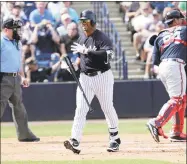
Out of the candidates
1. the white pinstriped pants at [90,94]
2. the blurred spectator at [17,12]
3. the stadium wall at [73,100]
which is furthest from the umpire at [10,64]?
the blurred spectator at [17,12]

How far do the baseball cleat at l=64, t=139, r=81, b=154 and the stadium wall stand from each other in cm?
649

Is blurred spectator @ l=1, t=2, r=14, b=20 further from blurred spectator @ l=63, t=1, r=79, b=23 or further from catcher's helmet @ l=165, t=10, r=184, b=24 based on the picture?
catcher's helmet @ l=165, t=10, r=184, b=24

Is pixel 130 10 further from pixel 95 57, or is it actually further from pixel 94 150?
pixel 95 57

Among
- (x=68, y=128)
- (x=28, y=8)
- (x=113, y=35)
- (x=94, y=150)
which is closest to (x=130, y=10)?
(x=113, y=35)

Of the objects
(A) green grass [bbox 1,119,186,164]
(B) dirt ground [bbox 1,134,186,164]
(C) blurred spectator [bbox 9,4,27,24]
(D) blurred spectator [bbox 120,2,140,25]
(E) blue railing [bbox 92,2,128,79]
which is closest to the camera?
(B) dirt ground [bbox 1,134,186,164]

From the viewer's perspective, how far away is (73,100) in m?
16.1

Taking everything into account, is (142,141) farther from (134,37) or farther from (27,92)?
(134,37)

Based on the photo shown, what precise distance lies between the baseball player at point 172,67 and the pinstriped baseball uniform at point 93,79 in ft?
3.94

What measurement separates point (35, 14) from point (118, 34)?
8.26 feet

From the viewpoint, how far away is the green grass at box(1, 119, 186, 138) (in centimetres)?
1301

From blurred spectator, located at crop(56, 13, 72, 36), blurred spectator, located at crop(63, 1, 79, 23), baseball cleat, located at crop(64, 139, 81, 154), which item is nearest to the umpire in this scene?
baseball cleat, located at crop(64, 139, 81, 154)

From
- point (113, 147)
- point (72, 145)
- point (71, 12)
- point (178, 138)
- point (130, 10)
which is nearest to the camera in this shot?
point (72, 145)

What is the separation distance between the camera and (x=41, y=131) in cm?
→ 1355

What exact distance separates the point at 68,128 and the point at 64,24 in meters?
4.19
